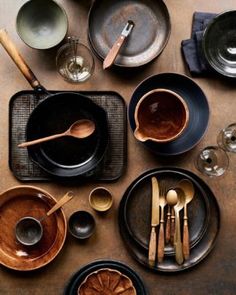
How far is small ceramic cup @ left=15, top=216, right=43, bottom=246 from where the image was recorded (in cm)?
169

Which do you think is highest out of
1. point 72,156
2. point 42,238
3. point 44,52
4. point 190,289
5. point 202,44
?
point 44,52

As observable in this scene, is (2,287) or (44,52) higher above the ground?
(44,52)

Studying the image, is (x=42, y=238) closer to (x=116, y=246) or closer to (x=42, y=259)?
(x=42, y=259)

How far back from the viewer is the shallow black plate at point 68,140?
1.73 metres

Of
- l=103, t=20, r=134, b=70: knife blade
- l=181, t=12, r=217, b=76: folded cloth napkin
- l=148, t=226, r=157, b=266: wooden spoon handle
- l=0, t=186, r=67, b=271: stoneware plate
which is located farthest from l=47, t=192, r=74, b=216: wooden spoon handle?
l=181, t=12, r=217, b=76: folded cloth napkin

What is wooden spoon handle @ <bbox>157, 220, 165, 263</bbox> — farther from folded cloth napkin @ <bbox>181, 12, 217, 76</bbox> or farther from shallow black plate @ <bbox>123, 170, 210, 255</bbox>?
folded cloth napkin @ <bbox>181, 12, 217, 76</bbox>

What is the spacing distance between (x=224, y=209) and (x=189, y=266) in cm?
19

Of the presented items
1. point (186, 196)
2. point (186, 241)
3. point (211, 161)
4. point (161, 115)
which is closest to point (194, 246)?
point (186, 241)

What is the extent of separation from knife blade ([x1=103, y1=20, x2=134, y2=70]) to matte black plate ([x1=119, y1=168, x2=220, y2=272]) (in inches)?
13.1

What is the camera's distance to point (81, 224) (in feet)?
5.71

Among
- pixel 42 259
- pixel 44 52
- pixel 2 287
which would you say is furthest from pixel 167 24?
pixel 2 287

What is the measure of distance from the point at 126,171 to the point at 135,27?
1.39 ft

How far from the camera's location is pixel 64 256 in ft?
5.70

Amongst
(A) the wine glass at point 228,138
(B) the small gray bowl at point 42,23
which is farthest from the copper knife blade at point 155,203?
(B) the small gray bowl at point 42,23
